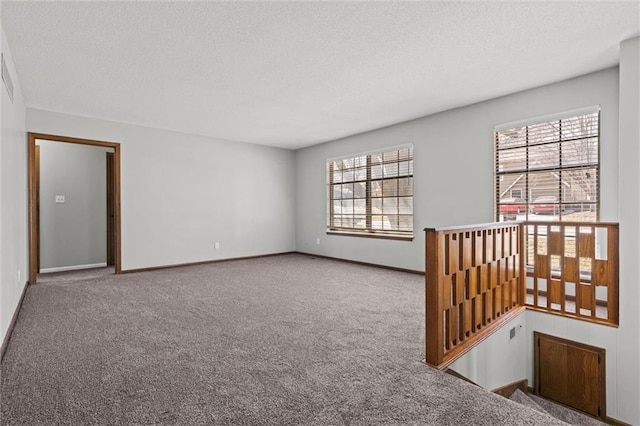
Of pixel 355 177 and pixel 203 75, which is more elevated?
pixel 203 75

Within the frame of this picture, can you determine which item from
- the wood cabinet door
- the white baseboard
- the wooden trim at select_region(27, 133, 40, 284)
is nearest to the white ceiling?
the wooden trim at select_region(27, 133, 40, 284)

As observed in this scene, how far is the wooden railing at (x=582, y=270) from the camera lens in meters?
2.83

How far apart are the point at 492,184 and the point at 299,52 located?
115 inches

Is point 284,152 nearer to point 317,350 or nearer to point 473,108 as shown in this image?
point 473,108

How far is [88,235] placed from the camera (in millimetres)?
6016

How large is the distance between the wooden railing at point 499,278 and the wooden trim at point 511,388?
0.59 meters

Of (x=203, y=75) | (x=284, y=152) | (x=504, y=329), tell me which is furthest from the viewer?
(x=284, y=152)

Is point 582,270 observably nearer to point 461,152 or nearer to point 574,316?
point 574,316

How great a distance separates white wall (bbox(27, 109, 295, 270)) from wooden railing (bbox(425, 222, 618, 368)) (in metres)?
4.88

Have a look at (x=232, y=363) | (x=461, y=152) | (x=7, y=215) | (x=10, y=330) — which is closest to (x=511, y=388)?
(x=232, y=363)

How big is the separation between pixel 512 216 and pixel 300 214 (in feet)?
14.6

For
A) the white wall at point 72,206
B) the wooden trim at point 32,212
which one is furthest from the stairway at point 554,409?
the white wall at point 72,206

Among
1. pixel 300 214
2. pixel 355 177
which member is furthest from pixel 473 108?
pixel 300 214

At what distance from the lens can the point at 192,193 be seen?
6020 millimetres
